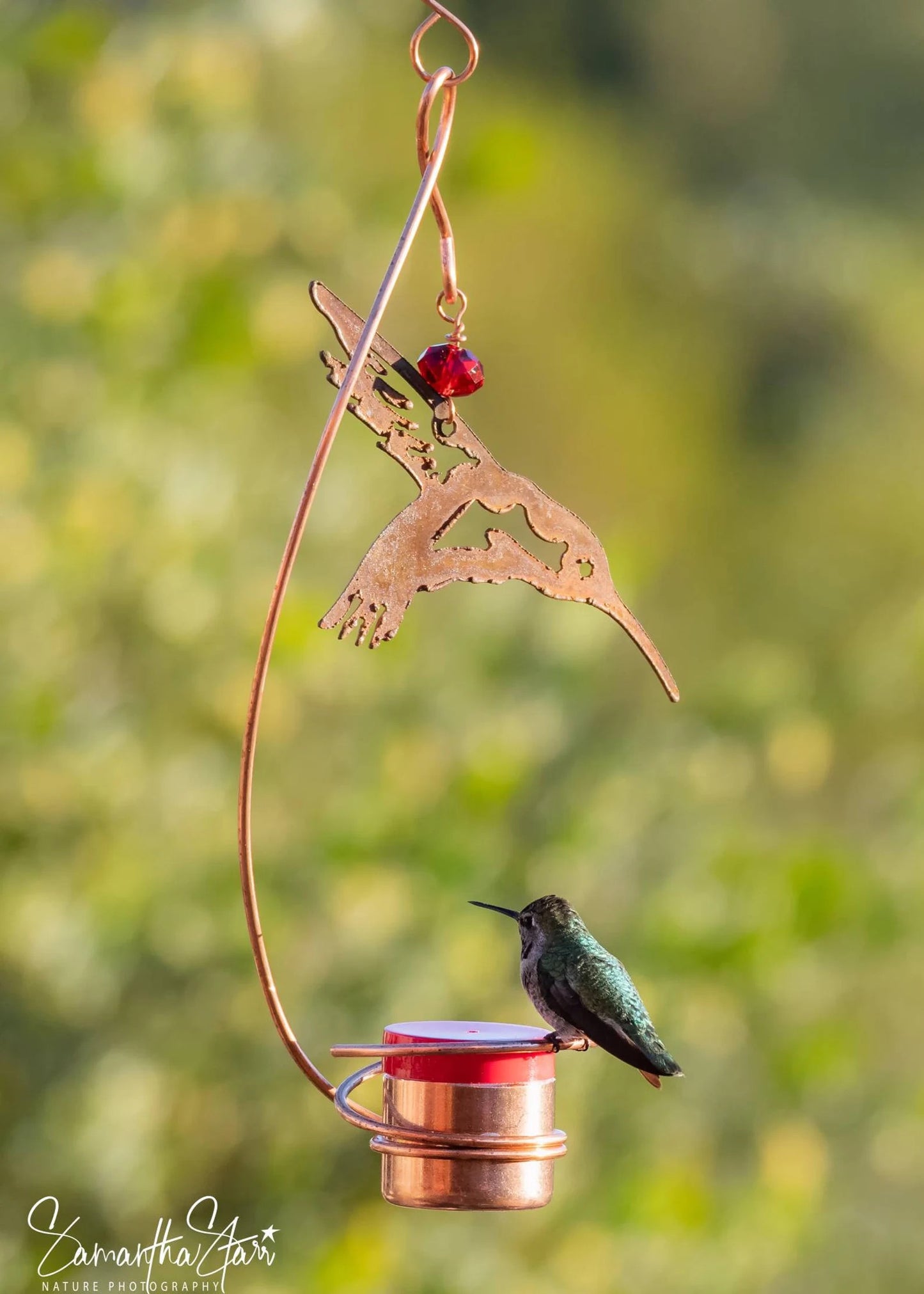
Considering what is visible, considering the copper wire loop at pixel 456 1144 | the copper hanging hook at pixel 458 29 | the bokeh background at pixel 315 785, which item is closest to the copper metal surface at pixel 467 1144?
the copper wire loop at pixel 456 1144

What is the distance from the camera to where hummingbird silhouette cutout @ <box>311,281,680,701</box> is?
1.16 m

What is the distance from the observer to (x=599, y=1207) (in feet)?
8.71

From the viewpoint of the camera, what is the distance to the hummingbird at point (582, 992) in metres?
1.22

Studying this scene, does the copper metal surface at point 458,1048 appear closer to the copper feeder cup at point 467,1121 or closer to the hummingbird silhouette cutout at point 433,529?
the copper feeder cup at point 467,1121

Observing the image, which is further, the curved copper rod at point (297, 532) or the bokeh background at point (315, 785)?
the bokeh background at point (315, 785)

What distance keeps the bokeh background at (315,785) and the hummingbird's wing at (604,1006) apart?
1182mm

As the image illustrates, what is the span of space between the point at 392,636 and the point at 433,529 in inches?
4.6

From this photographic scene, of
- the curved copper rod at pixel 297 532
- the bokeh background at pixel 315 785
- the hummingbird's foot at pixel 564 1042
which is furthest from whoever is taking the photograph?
the bokeh background at pixel 315 785

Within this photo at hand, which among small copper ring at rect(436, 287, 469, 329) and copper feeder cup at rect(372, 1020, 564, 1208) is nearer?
copper feeder cup at rect(372, 1020, 564, 1208)

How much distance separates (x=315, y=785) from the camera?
268 cm

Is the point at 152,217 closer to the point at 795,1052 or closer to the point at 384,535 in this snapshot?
the point at 384,535

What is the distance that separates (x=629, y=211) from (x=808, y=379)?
2.64 feet

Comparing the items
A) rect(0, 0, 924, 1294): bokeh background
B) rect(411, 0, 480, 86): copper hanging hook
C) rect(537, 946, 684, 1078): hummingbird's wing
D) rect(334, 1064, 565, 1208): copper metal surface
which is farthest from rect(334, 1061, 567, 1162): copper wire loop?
rect(0, 0, 924, 1294): bokeh background

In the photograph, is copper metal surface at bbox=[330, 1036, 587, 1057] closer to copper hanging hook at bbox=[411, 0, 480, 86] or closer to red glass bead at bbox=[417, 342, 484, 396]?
red glass bead at bbox=[417, 342, 484, 396]
